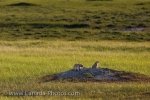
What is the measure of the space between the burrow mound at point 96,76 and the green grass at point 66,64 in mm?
762

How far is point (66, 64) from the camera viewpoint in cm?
2958

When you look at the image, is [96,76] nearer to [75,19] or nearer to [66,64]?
[66,64]

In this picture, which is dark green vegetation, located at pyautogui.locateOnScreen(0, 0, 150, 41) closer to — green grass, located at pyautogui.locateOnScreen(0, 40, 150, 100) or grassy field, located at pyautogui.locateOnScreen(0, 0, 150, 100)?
grassy field, located at pyautogui.locateOnScreen(0, 0, 150, 100)

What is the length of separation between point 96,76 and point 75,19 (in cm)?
4125

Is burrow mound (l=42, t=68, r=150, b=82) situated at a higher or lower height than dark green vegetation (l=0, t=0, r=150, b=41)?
higher

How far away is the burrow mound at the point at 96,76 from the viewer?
895 inches

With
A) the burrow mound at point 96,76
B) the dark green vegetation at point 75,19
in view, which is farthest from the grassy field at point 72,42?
the burrow mound at point 96,76

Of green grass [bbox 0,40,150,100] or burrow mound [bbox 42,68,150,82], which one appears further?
burrow mound [bbox 42,68,150,82]

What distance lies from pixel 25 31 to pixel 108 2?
74.5 ft

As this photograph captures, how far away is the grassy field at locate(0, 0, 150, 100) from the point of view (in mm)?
21219

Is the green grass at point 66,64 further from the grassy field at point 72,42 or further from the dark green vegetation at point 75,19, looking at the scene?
the dark green vegetation at point 75,19

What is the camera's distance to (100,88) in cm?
2098

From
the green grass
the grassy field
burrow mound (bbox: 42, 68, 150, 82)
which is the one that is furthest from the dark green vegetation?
burrow mound (bbox: 42, 68, 150, 82)

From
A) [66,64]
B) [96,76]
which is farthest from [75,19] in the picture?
[96,76]
